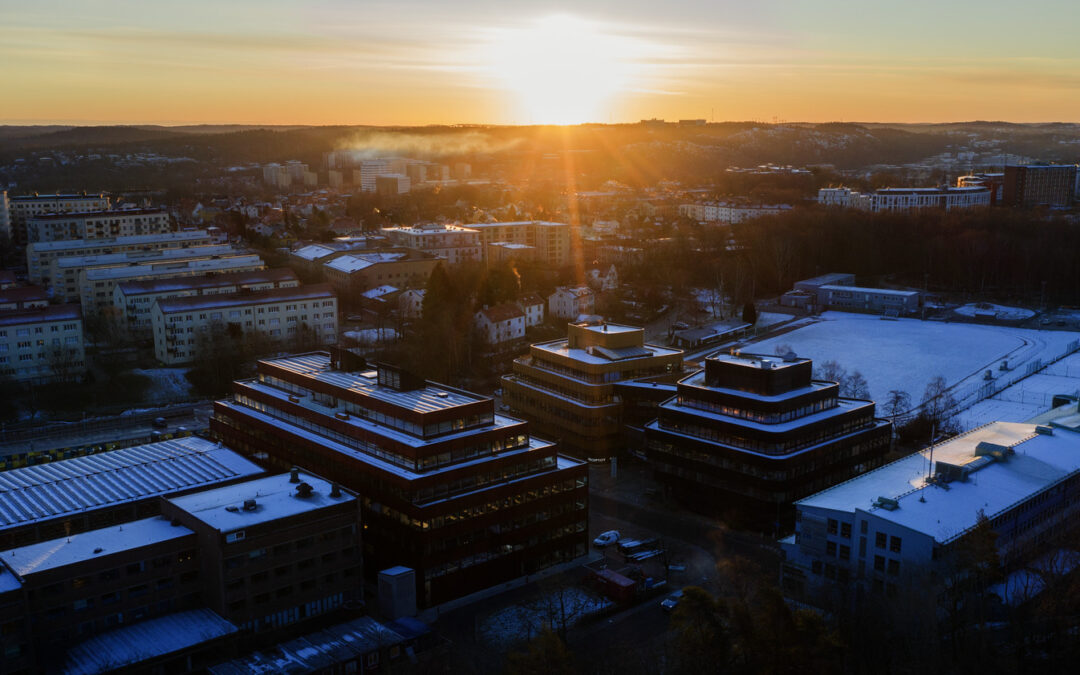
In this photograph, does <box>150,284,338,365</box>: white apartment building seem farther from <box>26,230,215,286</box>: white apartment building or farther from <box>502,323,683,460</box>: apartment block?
<box>502,323,683,460</box>: apartment block

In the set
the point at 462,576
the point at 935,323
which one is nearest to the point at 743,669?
the point at 462,576

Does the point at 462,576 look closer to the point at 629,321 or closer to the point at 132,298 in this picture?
the point at 132,298

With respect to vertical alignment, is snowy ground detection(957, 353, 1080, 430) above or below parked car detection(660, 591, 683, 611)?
above

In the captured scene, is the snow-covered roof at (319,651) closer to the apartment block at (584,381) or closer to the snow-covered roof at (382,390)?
the snow-covered roof at (382,390)

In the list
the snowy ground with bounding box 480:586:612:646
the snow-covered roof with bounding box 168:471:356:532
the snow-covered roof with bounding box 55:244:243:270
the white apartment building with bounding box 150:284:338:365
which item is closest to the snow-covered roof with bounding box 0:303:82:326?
the white apartment building with bounding box 150:284:338:365

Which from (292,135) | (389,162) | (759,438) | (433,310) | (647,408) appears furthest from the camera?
(292,135)

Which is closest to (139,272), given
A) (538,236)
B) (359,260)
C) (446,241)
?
(359,260)

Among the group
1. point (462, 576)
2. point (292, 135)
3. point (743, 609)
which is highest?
point (292, 135)
